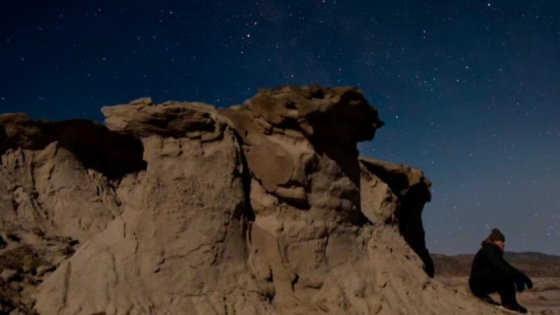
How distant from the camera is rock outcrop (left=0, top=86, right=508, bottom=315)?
707 centimetres

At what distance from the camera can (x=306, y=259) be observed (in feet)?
25.8

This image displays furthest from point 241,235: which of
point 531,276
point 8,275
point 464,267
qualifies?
point 464,267

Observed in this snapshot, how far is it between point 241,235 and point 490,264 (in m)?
4.21

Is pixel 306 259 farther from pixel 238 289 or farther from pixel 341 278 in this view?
pixel 238 289

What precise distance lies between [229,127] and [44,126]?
6240 millimetres

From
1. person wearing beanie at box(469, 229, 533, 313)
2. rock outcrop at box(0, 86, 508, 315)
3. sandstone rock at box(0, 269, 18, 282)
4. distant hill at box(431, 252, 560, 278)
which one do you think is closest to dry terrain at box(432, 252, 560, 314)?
distant hill at box(431, 252, 560, 278)

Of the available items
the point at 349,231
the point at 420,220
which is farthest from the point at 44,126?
the point at 420,220

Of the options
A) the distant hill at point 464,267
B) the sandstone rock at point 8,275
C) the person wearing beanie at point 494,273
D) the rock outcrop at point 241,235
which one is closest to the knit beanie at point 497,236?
the person wearing beanie at point 494,273

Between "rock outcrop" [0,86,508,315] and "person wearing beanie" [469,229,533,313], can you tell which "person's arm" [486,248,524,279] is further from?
"rock outcrop" [0,86,508,315]

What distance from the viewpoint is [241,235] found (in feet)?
25.2

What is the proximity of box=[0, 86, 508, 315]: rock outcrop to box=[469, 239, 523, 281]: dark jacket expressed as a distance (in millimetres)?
553

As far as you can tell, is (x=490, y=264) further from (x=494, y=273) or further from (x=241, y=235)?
(x=241, y=235)

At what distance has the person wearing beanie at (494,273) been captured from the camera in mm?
8552

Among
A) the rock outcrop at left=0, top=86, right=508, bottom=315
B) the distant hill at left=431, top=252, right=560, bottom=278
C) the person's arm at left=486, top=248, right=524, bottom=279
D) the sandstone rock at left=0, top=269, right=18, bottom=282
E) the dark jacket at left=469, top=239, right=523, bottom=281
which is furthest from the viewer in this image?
the distant hill at left=431, top=252, right=560, bottom=278
